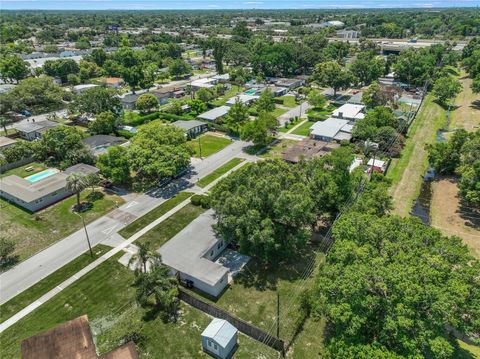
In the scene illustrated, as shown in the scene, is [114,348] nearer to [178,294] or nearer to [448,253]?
[178,294]

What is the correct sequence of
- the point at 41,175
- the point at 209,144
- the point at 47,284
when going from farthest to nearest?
the point at 209,144 < the point at 41,175 < the point at 47,284

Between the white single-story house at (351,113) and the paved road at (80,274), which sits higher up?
the white single-story house at (351,113)

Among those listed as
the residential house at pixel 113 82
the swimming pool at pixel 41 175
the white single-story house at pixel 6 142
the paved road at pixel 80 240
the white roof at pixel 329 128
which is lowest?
the paved road at pixel 80 240

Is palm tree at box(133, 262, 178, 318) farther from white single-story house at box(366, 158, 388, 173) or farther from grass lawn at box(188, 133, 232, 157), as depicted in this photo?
white single-story house at box(366, 158, 388, 173)

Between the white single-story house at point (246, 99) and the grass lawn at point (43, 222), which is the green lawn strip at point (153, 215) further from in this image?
the white single-story house at point (246, 99)

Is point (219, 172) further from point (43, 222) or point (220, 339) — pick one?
point (220, 339)

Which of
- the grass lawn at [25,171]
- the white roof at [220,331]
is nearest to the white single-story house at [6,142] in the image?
the grass lawn at [25,171]

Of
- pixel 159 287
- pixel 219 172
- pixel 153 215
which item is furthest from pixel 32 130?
pixel 159 287

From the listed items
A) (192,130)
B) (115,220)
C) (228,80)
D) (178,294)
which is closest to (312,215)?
(178,294)
